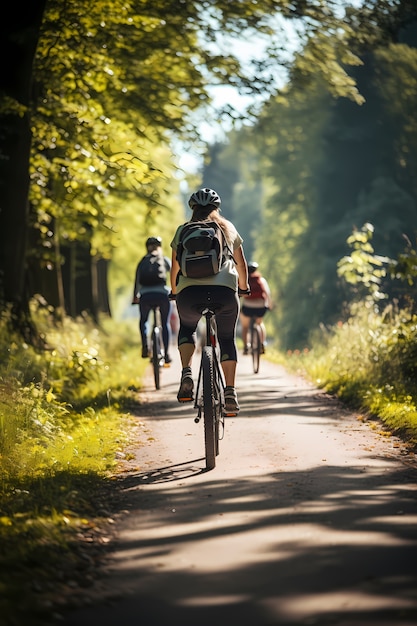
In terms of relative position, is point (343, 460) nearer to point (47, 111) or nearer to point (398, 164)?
point (47, 111)

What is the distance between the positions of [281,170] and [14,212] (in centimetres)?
3572

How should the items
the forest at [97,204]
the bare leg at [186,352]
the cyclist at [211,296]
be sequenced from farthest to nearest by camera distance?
the bare leg at [186,352] → the cyclist at [211,296] → the forest at [97,204]

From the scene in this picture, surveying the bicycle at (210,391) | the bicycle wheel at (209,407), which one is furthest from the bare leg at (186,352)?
the bicycle wheel at (209,407)

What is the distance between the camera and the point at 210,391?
810 centimetres

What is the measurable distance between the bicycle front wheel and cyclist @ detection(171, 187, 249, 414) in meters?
9.55

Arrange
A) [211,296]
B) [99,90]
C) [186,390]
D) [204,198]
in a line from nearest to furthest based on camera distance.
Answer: [211,296] < [186,390] < [204,198] < [99,90]

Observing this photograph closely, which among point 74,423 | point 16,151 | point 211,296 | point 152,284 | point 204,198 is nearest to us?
point 211,296

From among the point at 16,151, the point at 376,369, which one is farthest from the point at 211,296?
the point at 16,151

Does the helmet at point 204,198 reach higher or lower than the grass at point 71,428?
higher

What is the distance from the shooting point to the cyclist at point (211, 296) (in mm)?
8367

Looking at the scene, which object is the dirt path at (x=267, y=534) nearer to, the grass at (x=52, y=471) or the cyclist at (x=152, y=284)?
the grass at (x=52, y=471)

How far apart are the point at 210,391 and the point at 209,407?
0.46ft

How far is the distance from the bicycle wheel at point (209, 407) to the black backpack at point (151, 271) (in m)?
6.60

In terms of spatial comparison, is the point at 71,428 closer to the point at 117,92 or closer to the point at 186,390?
the point at 186,390
